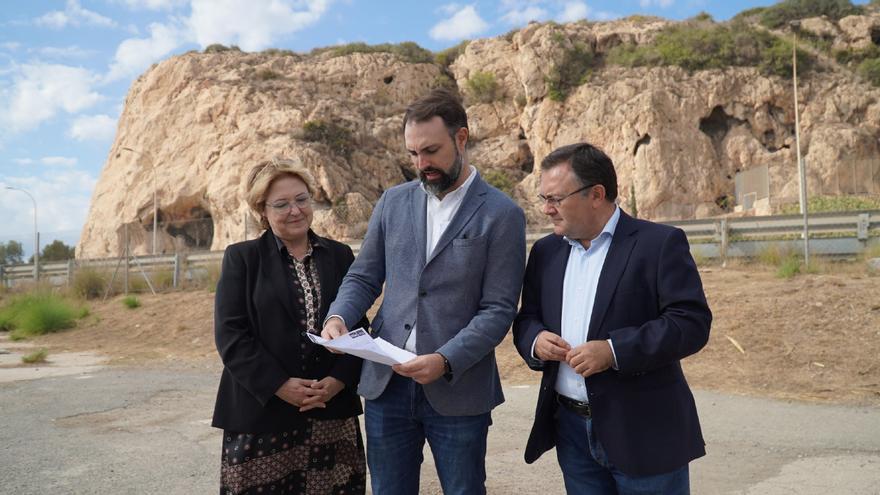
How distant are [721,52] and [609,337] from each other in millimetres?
29310


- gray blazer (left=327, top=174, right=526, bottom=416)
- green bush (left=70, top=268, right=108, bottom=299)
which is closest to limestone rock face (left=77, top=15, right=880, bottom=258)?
green bush (left=70, top=268, right=108, bottom=299)

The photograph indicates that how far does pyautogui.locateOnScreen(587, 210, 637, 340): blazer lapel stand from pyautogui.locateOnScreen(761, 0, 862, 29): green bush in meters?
33.3

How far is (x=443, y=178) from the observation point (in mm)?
2648

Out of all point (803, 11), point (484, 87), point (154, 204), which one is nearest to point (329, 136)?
point (484, 87)

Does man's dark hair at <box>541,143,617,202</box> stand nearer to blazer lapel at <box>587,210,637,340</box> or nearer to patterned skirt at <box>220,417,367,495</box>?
blazer lapel at <box>587,210,637,340</box>

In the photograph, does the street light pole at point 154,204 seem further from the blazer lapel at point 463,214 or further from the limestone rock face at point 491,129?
the blazer lapel at point 463,214

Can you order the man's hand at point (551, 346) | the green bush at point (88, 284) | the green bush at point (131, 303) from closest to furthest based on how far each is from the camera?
the man's hand at point (551, 346) → the green bush at point (131, 303) → the green bush at point (88, 284)

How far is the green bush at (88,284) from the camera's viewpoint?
1773 centimetres

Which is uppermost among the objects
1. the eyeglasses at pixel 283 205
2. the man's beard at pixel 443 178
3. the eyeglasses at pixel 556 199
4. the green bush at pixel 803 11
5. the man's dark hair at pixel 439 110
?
the green bush at pixel 803 11

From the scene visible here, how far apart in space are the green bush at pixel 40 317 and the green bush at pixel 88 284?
1.72 meters

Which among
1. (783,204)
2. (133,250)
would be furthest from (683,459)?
(133,250)

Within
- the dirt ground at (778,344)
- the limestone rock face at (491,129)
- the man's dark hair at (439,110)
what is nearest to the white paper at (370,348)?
the man's dark hair at (439,110)

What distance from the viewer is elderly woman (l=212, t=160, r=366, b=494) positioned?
9.25 feet

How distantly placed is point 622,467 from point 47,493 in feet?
12.2
